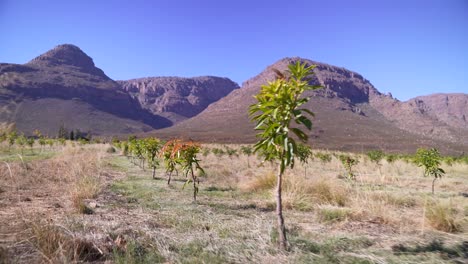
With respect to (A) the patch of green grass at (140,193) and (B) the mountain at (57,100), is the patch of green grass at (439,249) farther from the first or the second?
(B) the mountain at (57,100)

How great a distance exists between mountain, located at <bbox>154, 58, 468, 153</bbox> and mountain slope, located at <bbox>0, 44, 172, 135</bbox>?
96.6 ft

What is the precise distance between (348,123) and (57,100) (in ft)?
371

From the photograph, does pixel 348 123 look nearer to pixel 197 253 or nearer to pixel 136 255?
pixel 197 253

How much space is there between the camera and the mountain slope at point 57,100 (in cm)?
9506

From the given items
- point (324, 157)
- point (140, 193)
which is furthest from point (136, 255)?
point (324, 157)

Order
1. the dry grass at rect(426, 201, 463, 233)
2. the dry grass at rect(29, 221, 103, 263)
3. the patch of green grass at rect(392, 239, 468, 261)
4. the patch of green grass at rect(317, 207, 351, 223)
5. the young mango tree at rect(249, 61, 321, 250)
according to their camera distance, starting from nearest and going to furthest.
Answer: the dry grass at rect(29, 221, 103, 263) < the young mango tree at rect(249, 61, 321, 250) < the patch of green grass at rect(392, 239, 468, 261) < the dry grass at rect(426, 201, 463, 233) < the patch of green grass at rect(317, 207, 351, 223)

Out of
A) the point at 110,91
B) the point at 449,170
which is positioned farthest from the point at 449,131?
the point at 110,91

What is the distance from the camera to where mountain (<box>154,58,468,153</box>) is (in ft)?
236

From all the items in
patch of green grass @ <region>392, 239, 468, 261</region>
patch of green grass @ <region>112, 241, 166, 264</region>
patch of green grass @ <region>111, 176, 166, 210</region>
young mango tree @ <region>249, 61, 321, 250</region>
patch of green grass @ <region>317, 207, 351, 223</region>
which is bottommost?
patch of green grass @ <region>111, 176, 166, 210</region>

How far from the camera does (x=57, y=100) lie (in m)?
124

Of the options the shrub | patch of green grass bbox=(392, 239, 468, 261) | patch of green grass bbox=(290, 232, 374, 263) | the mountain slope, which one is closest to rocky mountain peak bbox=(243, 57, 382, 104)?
the mountain slope

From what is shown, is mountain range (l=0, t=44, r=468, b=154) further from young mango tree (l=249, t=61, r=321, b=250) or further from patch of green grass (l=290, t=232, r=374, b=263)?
young mango tree (l=249, t=61, r=321, b=250)

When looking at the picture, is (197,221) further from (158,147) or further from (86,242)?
(158,147)

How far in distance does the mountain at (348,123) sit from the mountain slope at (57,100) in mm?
29456
